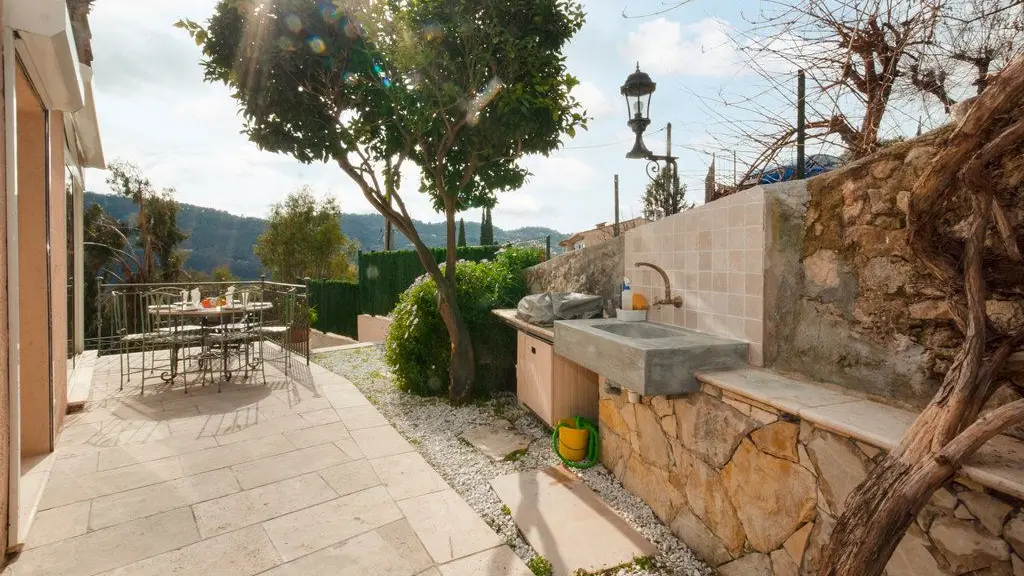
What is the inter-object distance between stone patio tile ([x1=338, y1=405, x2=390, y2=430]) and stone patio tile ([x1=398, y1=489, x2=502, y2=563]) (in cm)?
134

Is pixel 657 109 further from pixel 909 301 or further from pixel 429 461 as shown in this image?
pixel 429 461

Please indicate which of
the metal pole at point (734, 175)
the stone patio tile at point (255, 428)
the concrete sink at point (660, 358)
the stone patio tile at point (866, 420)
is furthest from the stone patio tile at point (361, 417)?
the metal pole at point (734, 175)

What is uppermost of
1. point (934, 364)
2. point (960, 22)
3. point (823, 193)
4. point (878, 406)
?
point (960, 22)

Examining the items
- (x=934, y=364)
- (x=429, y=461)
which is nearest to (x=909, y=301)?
(x=934, y=364)

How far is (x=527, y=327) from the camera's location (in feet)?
12.8

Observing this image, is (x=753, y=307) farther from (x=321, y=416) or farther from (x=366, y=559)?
(x=321, y=416)

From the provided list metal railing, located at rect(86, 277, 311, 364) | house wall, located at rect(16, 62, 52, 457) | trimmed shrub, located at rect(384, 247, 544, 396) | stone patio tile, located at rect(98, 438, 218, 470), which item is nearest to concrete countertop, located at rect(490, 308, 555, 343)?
trimmed shrub, located at rect(384, 247, 544, 396)

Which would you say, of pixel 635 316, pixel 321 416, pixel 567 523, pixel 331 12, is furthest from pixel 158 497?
pixel 331 12

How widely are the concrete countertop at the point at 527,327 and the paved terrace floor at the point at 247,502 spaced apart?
1.26 metres

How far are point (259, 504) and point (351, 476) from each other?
526 mm

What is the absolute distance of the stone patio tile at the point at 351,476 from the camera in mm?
2838

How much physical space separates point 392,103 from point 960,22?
3.84 m

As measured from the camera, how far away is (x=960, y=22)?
2.43m

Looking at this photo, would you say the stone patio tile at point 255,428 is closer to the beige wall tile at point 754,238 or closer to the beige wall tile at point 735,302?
the beige wall tile at point 735,302
